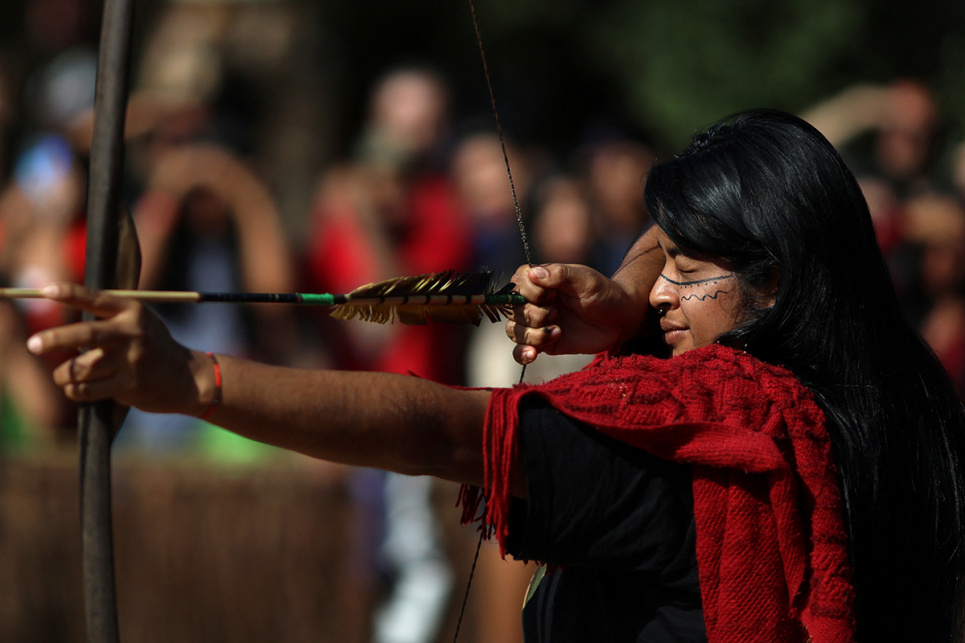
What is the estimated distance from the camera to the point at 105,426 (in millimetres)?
1505

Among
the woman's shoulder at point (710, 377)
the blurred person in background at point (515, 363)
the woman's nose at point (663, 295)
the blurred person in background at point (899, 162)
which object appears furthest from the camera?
the blurred person in background at point (899, 162)

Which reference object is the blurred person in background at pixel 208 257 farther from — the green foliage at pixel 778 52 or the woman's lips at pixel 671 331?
the green foliage at pixel 778 52

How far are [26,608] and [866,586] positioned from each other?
3.82 m

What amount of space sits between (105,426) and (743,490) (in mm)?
906

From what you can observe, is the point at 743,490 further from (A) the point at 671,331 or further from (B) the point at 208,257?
(B) the point at 208,257

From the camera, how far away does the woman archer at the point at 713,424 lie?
1.42 metres

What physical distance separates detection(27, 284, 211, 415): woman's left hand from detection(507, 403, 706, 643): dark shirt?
470mm

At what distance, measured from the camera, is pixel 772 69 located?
692 cm

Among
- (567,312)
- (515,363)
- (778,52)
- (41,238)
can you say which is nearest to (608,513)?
(567,312)

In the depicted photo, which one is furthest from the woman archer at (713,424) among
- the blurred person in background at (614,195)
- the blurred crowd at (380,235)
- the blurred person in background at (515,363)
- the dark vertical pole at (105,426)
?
the blurred person in background at (614,195)

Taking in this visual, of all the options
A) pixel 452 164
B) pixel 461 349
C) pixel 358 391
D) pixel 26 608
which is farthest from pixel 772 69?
pixel 358 391

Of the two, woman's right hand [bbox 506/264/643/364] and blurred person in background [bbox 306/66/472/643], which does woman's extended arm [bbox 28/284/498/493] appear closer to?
woman's right hand [bbox 506/264/643/364]

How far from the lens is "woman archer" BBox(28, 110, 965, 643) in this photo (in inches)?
55.9

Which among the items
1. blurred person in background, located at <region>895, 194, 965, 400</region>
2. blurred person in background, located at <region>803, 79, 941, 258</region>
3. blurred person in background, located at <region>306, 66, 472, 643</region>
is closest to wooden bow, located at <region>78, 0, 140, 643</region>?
blurred person in background, located at <region>306, 66, 472, 643</region>
